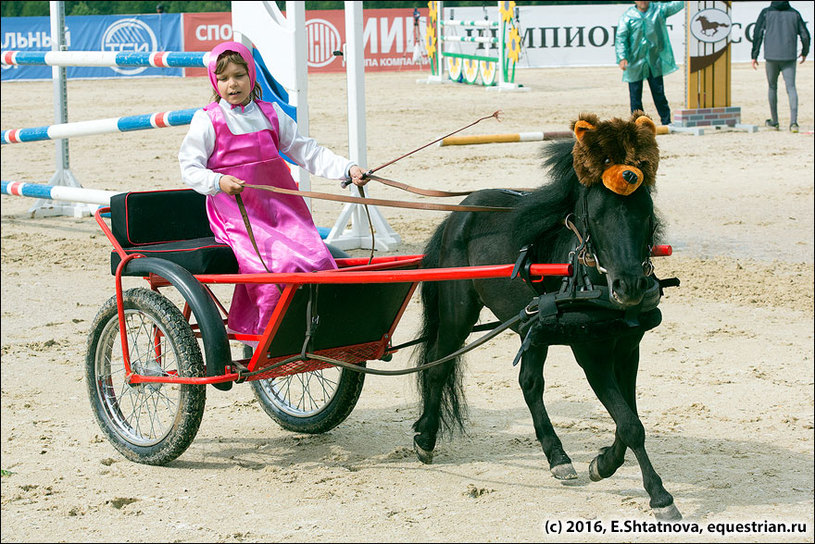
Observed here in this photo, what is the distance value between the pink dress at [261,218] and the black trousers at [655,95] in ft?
33.7

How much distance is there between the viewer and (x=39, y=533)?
358 cm

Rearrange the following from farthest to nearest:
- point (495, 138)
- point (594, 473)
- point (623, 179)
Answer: point (495, 138) → point (594, 473) → point (623, 179)

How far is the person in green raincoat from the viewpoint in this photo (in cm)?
1425

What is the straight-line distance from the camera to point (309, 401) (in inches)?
195

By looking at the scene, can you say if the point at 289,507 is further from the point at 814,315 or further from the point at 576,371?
the point at 814,315

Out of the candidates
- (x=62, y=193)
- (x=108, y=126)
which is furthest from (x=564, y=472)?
(x=62, y=193)

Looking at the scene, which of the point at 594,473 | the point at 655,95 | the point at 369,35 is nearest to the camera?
the point at 594,473

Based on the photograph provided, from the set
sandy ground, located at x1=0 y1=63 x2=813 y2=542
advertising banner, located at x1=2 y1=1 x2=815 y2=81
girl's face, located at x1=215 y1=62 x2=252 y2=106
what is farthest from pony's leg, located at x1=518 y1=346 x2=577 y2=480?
advertising banner, located at x1=2 y1=1 x2=815 y2=81

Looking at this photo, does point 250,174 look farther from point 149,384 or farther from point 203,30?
point 203,30

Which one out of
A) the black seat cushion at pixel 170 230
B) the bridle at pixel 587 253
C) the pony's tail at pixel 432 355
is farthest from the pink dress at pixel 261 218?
the bridle at pixel 587 253

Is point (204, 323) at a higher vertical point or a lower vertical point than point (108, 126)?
lower

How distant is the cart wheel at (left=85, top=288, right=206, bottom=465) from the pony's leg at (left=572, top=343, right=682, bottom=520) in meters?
A: 1.48

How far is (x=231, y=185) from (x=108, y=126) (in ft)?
15.9

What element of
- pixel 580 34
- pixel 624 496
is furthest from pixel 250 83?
pixel 580 34
